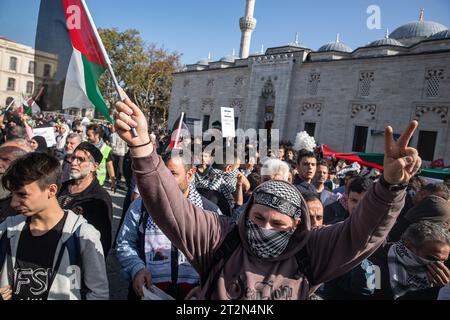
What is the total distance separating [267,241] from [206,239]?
299 millimetres

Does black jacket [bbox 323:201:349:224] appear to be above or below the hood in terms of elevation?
below

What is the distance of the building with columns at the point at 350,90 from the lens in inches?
776

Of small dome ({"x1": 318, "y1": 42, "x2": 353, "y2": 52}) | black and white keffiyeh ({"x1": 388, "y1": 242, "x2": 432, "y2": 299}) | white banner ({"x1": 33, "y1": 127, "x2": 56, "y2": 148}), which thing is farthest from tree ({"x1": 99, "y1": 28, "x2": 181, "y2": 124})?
black and white keffiyeh ({"x1": 388, "y1": 242, "x2": 432, "y2": 299})

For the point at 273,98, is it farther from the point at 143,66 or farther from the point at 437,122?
the point at 143,66

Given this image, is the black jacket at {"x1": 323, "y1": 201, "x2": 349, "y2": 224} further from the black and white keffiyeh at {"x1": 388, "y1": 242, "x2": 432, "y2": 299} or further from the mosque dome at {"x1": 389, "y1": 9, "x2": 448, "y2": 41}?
the mosque dome at {"x1": 389, "y1": 9, "x2": 448, "y2": 41}

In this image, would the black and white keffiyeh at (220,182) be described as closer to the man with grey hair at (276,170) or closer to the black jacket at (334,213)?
the man with grey hair at (276,170)

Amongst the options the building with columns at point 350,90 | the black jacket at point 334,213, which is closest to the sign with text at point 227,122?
the black jacket at point 334,213

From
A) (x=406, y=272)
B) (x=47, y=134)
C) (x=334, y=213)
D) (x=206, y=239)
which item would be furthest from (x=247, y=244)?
(x=47, y=134)

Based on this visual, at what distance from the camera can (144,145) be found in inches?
60.2

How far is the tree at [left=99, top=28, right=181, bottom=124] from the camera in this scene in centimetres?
3519

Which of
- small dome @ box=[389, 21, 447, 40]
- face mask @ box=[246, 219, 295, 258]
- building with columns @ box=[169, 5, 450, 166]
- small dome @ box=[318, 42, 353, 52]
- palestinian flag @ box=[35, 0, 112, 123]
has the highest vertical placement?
small dome @ box=[389, 21, 447, 40]

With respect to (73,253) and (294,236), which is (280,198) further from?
(73,253)

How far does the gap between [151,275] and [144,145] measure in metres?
1.31

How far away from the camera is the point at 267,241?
172 centimetres
